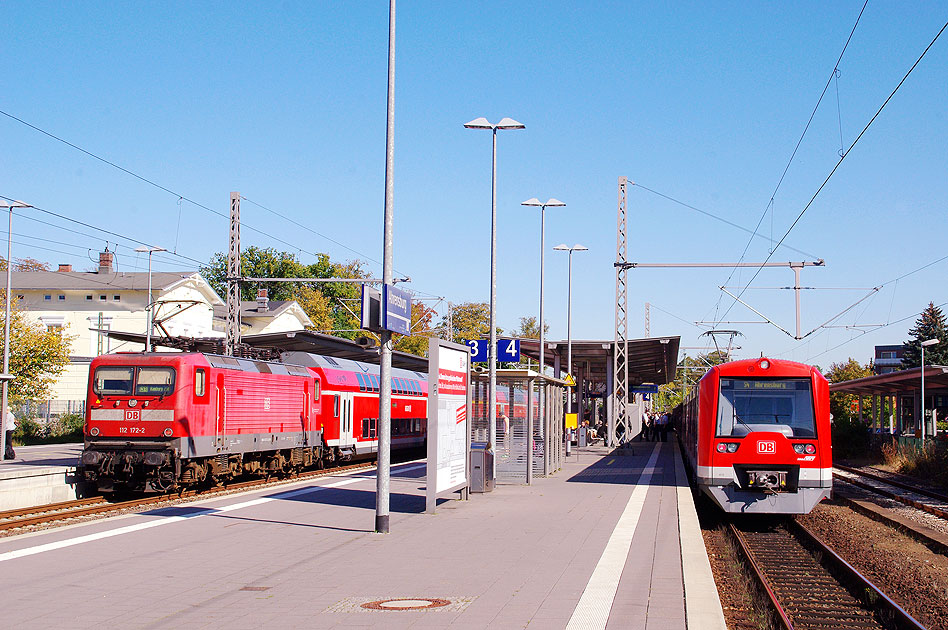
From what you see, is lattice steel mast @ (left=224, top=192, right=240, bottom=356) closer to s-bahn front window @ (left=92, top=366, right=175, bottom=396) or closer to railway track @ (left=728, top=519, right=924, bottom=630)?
s-bahn front window @ (left=92, top=366, right=175, bottom=396)

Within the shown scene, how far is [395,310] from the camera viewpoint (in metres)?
13.6

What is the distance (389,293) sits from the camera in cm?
1323

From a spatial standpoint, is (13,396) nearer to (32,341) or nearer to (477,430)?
(32,341)

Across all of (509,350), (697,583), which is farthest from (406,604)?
(509,350)

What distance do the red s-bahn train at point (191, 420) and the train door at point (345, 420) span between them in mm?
2064

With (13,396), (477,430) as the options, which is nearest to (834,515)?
(477,430)

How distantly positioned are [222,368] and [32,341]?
2255cm

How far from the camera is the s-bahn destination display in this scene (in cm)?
1527

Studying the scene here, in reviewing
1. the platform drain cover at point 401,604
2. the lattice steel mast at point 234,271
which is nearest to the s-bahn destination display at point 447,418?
the platform drain cover at point 401,604

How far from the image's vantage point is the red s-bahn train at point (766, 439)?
Result: 51.2 feet

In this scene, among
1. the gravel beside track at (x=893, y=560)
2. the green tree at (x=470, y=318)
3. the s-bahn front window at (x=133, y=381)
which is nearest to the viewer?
the gravel beside track at (x=893, y=560)

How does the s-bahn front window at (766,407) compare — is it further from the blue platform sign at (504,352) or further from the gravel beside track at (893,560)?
the blue platform sign at (504,352)

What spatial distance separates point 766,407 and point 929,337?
72.7 meters

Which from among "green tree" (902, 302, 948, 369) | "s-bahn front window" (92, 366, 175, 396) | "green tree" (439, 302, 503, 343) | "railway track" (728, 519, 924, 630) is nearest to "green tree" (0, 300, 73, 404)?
"s-bahn front window" (92, 366, 175, 396)
